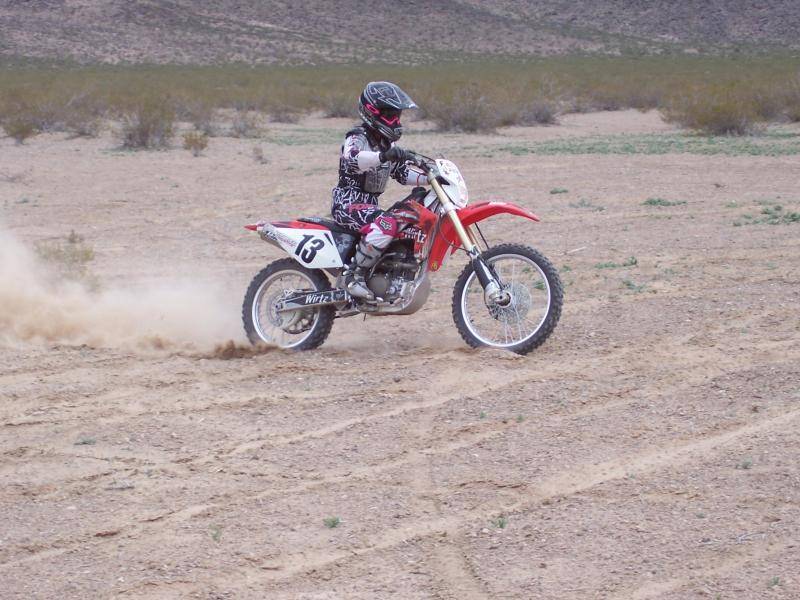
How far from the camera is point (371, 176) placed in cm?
777

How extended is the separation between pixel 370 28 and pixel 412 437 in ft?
242

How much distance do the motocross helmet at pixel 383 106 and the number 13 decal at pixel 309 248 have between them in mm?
828

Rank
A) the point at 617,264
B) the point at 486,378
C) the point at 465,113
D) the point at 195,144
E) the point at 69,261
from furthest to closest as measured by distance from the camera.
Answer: the point at 465,113, the point at 195,144, the point at 617,264, the point at 69,261, the point at 486,378

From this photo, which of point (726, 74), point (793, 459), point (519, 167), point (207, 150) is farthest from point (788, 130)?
point (726, 74)

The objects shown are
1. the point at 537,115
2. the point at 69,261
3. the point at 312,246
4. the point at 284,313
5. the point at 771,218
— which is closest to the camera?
the point at 312,246

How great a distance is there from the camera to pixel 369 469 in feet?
18.2

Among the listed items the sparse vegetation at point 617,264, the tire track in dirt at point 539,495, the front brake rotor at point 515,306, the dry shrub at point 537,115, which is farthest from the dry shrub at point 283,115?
the tire track in dirt at point 539,495

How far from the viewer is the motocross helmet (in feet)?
24.4

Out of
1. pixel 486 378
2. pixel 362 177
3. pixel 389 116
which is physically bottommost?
pixel 486 378

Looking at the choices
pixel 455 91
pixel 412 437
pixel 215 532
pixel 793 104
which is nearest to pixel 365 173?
pixel 412 437

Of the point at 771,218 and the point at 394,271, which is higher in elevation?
the point at 771,218

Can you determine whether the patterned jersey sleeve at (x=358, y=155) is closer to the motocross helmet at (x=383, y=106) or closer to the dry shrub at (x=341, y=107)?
the motocross helmet at (x=383, y=106)

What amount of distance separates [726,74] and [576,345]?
53123 mm

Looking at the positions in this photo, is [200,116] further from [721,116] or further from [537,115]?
[721,116]
